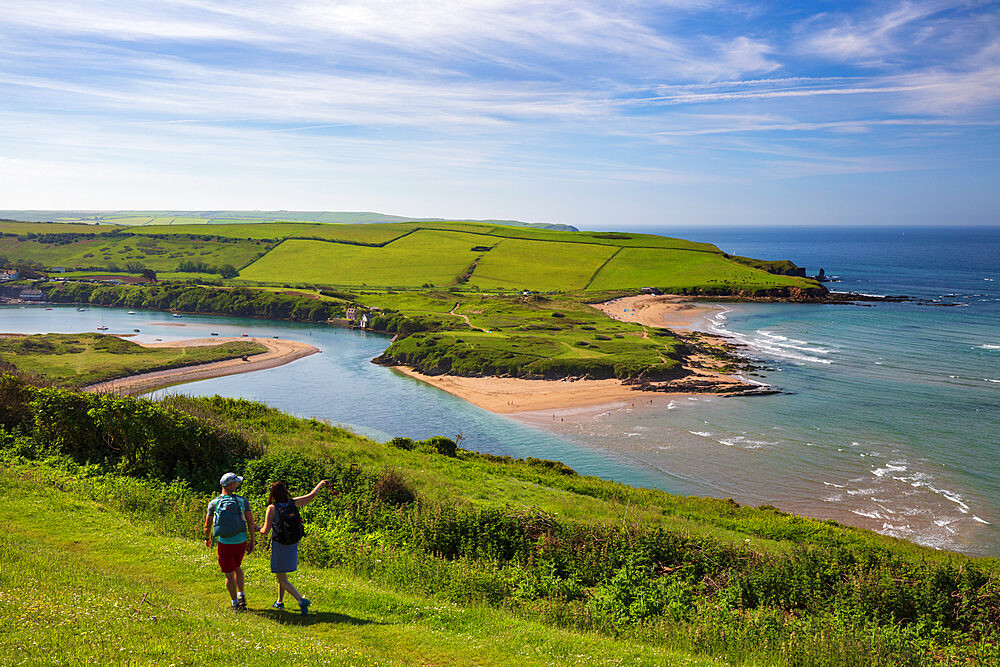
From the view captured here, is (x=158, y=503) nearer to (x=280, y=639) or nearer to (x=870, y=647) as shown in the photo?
(x=280, y=639)

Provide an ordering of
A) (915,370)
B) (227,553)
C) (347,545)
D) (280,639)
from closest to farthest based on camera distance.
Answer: (280,639) < (227,553) < (347,545) < (915,370)

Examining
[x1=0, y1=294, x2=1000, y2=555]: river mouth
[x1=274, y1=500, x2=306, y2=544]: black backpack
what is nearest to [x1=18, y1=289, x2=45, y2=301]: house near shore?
[x1=0, y1=294, x2=1000, y2=555]: river mouth

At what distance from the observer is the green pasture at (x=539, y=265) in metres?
156

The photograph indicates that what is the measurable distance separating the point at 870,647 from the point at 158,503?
16759 millimetres

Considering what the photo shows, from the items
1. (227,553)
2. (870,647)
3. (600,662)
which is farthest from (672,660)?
(227,553)

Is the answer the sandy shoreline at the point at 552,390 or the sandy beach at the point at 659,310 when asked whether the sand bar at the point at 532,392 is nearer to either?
the sandy shoreline at the point at 552,390

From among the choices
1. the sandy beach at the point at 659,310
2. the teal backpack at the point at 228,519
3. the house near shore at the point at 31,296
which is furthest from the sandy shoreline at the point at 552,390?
the house near shore at the point at 31,296

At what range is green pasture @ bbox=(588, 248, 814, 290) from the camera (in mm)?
152750

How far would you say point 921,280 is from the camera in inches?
6452

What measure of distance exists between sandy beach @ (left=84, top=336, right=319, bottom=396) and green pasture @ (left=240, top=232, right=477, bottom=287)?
5892cm

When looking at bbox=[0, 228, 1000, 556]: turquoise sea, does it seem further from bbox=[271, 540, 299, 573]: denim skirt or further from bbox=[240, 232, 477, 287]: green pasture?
bbox=[240, 232, 477, 287]: green pasture

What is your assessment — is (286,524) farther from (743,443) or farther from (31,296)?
(31,296)

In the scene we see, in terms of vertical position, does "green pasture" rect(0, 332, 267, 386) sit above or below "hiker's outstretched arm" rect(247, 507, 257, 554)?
below

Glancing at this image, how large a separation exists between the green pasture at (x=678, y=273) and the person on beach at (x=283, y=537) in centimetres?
14393
